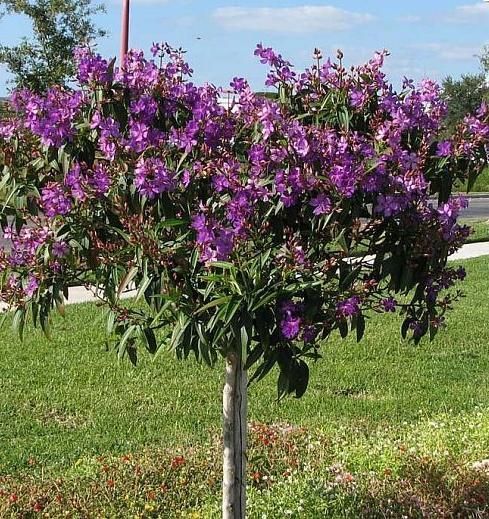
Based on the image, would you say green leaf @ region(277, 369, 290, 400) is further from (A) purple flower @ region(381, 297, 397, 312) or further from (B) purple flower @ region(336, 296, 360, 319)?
(A) purple flower @ region(381, 297, 397, 312)

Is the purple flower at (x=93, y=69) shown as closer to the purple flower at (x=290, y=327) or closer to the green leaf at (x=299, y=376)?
the purple flower at (x=290, y=327)

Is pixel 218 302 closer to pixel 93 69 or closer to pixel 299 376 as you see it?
pixel 299 376

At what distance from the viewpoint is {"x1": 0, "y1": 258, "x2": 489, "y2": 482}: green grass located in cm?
470

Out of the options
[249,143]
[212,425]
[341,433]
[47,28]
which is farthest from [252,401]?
[47,28]

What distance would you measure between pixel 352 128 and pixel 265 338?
0.72m

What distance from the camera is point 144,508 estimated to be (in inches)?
139

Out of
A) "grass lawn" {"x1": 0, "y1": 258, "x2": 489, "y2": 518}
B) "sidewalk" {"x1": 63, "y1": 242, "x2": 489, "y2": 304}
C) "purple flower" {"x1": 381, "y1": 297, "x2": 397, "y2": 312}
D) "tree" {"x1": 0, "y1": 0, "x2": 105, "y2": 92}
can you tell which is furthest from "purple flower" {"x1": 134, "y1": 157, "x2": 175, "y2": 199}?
"tree" {"x1": 0, "y1": 0, "x2": 105, "y2": 92}

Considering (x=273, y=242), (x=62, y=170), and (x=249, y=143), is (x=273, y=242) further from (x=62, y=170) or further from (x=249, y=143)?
(x=62, y=170)

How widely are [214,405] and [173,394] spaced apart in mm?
341

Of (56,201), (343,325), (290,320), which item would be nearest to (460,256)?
(343,325)

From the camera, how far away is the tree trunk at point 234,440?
3066mm

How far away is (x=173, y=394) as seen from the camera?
18.2 feet

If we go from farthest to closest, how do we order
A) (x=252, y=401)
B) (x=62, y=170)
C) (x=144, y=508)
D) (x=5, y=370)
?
1. (x=5, y=370)
2. (x=252, y=401)
3. (x=144, y=508)
4. (x=62, y=170)

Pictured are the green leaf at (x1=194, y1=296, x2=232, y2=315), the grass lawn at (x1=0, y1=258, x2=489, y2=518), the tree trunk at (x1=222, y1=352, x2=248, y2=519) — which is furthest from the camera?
the grass lawn at (x1=0, y1=258, x2=489, y2=518)
